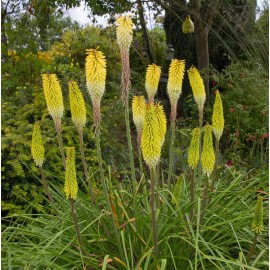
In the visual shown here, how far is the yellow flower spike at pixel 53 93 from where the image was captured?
7.31ft

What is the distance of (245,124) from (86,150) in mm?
2455

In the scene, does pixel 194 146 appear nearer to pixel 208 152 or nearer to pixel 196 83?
pixel 208 152

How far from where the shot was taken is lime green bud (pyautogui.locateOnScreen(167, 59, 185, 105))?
2314mm

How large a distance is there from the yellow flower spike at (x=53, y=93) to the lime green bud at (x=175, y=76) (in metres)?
0.54

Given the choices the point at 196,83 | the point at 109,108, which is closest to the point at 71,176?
the point at 196,83

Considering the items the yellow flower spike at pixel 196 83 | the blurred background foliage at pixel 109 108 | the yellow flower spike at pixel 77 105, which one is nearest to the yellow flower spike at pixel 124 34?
the yellow flower spike at pixel 77 105

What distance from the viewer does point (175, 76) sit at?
236 centimetres

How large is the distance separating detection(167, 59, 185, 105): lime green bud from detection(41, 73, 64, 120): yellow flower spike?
543 mm

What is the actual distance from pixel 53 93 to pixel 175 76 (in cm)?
59

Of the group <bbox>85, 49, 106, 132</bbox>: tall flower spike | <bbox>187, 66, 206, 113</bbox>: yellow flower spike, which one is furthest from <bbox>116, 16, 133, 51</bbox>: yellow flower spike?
<bbox>187, 66, 206, 113</bbox>: yellow flower spike

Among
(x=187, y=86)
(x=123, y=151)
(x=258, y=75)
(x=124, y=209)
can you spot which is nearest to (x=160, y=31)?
(x=187, y=86)

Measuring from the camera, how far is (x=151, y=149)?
1946mm

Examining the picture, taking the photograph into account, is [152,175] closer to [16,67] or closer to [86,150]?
[86,150]

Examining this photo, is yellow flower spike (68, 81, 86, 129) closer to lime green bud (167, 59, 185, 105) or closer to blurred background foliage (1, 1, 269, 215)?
lime green bud (167, 59, 185, 105)
